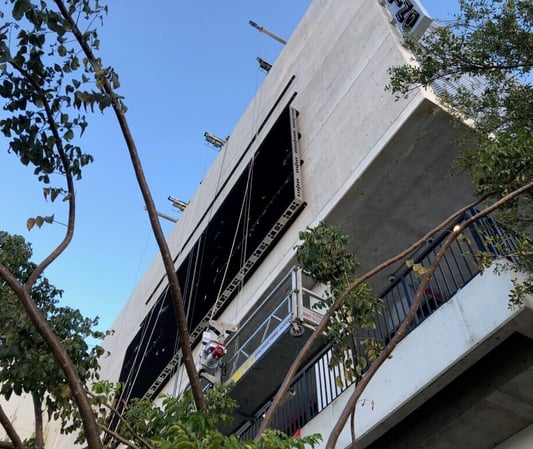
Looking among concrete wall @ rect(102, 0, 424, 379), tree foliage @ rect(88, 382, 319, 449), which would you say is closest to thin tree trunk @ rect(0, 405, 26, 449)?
tree foliage @ rect(88, 382, 319, 449)

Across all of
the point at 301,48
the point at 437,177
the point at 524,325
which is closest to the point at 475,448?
the point at 524,325

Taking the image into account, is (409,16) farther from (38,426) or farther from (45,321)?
(38,426)

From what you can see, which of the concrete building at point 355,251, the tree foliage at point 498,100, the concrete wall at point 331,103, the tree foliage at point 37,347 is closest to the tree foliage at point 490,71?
the tree foliage at point 498,100

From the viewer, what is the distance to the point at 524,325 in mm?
5293

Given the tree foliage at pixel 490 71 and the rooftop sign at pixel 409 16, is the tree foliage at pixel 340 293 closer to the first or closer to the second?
the tree foliage at pixel 490 71

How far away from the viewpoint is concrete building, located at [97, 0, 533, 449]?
577 centimetres

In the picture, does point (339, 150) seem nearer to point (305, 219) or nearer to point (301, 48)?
point (305, 219)

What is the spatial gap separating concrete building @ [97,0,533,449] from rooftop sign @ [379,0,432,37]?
4 centimetres

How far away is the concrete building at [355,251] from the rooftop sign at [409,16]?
0.04 meters

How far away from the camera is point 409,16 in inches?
403

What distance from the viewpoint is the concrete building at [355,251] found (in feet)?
18.9

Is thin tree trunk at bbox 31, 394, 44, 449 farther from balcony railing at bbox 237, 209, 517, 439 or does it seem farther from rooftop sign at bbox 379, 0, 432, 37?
rooftop sign at bbox 379, 0, 432, 37

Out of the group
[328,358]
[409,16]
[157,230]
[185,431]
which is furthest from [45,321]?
[409,16]

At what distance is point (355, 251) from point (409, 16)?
4672mm
